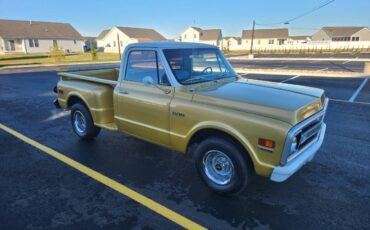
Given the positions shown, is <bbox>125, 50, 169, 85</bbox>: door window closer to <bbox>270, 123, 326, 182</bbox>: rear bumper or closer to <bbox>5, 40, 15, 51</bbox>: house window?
<bbox>270, 123, 326, 182</bbox>: rear bumper

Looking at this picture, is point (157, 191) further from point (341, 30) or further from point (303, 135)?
point (341, 30)

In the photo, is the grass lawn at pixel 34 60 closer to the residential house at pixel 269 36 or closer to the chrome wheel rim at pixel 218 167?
the chrome wheel rim at pixel 218 167

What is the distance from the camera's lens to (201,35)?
81.6 meters

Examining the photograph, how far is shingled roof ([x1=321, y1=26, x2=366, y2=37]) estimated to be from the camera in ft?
261

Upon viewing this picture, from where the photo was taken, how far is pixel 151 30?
247ft

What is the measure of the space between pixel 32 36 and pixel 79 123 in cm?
5825

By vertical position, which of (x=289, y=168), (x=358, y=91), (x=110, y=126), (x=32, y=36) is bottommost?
(x=358, y=91)

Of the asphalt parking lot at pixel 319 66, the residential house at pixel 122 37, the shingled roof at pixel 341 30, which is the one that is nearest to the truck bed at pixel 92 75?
the asphalt parking lot at pixel 319 66

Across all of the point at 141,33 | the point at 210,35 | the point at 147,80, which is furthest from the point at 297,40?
the point at 147,80

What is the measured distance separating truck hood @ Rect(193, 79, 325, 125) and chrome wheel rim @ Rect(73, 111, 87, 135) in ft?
10.1

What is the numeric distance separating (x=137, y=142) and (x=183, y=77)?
229cm

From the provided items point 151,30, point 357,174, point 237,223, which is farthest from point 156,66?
point 151,30

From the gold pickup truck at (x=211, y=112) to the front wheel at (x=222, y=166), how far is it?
13 mm

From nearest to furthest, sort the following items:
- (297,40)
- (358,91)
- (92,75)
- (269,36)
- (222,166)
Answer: (222,166) → (92,75) → (358,91) → (269,36) → (297,40)
